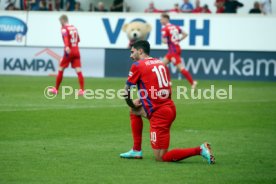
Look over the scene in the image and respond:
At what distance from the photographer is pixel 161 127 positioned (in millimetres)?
10945

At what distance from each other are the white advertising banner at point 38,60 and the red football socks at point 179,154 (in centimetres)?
1864

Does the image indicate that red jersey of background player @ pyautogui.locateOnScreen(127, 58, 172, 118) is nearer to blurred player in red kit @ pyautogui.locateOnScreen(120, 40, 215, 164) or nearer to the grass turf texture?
blurred player in red kit @ pyautogui.locateOnScreen(120, 40, 215, 164)

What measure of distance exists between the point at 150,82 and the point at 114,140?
2.61m

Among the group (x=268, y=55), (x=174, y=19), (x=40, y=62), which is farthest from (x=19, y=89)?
(x=268, y=55)

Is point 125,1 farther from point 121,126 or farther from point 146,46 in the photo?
point 146,46

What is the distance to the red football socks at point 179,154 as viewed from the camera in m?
10.8

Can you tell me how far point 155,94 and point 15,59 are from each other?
19.2 meters

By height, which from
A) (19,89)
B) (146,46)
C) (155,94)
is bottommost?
(19,89)

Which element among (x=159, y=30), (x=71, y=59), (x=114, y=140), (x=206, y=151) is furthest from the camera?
(x=159, y=30)

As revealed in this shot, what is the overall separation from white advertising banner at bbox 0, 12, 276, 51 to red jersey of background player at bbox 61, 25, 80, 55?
711cm

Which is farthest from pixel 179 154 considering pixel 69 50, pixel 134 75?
pixel 69 50

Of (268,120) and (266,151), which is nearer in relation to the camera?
(266,151)

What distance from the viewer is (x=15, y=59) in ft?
97.1

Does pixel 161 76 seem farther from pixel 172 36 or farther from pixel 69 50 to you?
pixel 172 36
